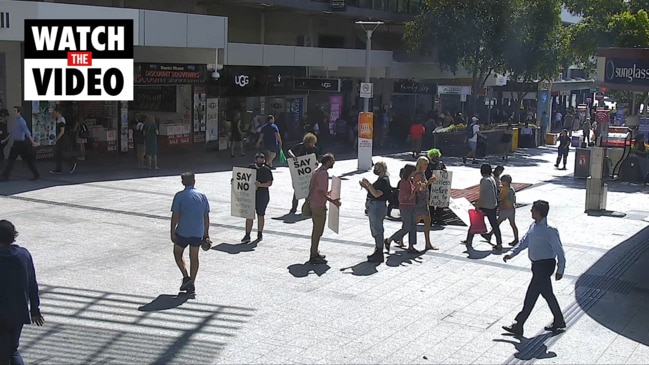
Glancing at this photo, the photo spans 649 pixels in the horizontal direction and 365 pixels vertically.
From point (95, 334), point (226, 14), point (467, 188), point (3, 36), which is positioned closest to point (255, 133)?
point (226, 14)

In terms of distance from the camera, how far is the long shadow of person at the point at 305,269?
11.8 m

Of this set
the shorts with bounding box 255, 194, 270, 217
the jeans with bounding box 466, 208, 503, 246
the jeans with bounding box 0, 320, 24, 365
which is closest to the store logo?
the shorts with bounding box 255, 194, 270, 217

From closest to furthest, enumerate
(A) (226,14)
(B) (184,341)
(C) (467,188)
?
(B) (184,341)
(C) (467,188)
(A) (226,14)

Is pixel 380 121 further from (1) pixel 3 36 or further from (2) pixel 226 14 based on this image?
(1) pixel 3 36

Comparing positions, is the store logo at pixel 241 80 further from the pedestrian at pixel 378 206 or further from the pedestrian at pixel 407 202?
the pedestrian at pixel 378 206

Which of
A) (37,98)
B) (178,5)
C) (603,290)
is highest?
(178,5)

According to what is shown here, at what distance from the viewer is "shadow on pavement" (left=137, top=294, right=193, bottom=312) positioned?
32.1 feet

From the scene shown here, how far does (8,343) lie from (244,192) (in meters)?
7.33

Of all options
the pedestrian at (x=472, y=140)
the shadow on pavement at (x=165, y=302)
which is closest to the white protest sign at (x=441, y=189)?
the shadow on pavement at (x=165, y=302)

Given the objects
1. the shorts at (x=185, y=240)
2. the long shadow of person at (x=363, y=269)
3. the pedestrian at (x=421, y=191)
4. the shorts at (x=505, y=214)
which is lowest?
the long shadow of person at (x=363, y=269)

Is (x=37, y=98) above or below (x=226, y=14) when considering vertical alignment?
below

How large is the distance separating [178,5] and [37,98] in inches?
307

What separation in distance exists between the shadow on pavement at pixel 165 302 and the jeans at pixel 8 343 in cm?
286

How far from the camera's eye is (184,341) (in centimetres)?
866
